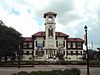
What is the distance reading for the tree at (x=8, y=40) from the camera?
89438 millimetres

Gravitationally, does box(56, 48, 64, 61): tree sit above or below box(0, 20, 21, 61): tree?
below

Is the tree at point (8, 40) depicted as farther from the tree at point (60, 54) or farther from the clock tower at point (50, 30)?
the clock tower at point (50, 30)

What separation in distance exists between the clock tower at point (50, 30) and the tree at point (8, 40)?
99.5 feet

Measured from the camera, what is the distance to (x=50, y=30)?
446 feet

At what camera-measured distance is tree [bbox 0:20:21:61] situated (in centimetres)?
8944

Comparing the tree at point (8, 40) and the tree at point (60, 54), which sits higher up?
the tree at point (8, 40)

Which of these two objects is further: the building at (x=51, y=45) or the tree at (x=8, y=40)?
the building at (x=51, y=45)

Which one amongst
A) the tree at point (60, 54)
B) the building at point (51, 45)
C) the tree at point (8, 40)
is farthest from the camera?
the building at point (51, 45)

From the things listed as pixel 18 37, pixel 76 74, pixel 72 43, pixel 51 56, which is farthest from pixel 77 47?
pixel 76 74

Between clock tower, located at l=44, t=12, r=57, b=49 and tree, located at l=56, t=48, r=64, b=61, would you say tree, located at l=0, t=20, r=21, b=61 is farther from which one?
clock tower, located at l=44, t=12, r=57, b=49

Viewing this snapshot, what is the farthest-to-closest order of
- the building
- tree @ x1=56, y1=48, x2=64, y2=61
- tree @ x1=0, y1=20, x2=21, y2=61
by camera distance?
the building, tree @ x1=56, y1=48, x2=64, y2=61, tree @ x1=0, y1=20, x2=21, y2=61

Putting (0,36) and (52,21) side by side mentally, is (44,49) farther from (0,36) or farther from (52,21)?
(0,36)

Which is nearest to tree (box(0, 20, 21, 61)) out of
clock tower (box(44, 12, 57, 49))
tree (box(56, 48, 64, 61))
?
tree (box(56, 48, 64, 61))

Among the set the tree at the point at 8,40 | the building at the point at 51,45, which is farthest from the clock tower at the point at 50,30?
the tree at the point at 8,40
